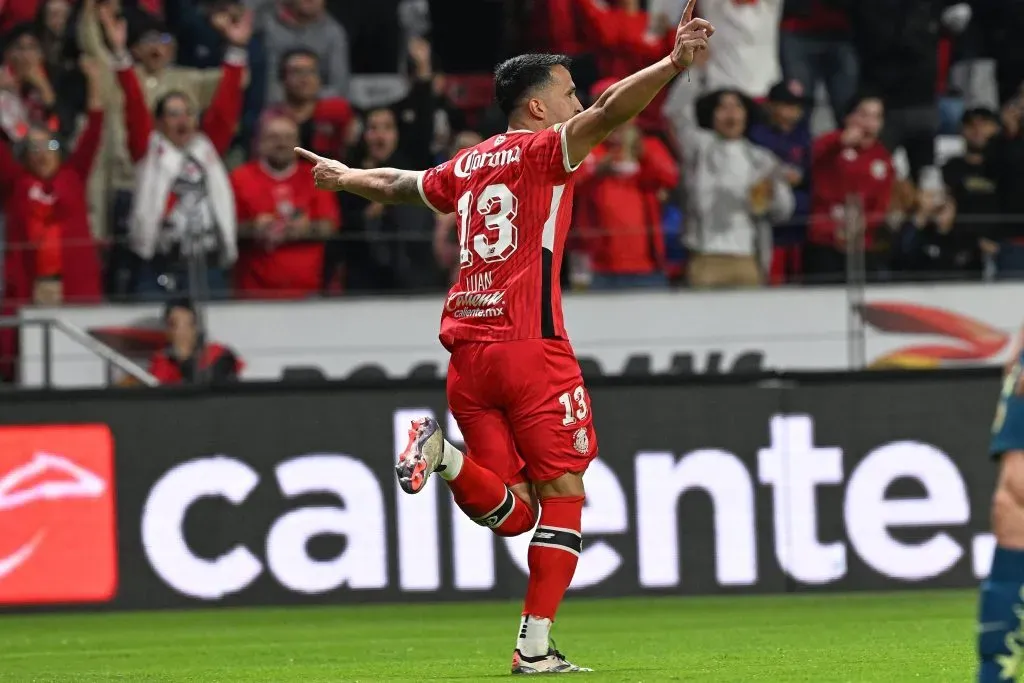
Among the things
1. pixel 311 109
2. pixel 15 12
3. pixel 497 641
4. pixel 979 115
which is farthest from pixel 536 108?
pixel 15 12

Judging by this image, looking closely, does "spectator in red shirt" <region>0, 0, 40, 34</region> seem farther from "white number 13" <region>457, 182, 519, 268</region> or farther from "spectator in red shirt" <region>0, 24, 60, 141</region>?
"white number 13" <region>457, 182, 519, 268</region>

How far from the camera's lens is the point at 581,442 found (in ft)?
22.7

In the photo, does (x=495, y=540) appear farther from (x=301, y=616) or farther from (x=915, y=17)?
(x=915, y=17)

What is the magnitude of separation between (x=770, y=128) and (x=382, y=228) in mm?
3118

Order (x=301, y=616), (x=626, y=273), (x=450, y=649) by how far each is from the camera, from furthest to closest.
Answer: (x=626, y=273), (x=301, y=616), (x=450, y=649)

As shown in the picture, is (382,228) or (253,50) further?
(253,50)

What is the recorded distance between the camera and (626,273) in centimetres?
1291

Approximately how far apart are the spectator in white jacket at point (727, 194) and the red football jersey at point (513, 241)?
6004 mm

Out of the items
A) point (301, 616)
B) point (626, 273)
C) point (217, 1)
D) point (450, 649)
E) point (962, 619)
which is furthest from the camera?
point (217, 1)

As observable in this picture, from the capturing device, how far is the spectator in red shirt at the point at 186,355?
12.0 m

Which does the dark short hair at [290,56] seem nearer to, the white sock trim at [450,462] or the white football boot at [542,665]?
the white sock trim at [450,462]

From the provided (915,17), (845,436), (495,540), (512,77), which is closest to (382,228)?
(495,540)

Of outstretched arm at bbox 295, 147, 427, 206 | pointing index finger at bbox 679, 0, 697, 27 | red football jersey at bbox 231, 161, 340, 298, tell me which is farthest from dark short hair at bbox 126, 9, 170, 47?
pointing index finger at bbox 679, 0, 697, 27

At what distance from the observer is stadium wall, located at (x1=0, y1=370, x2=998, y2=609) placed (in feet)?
38.0
